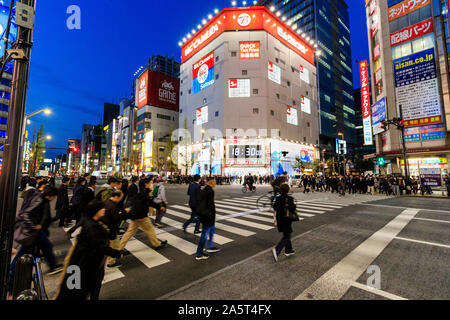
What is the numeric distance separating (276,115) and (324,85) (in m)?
32.5

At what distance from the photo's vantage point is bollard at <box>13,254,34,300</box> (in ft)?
8.54

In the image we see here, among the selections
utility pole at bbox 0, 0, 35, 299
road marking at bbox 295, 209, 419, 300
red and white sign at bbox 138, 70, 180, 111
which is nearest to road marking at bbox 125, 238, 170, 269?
utility pole at bbox 0, 0, 35, 299

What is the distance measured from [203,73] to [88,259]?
176ft

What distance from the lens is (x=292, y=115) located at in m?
50.6

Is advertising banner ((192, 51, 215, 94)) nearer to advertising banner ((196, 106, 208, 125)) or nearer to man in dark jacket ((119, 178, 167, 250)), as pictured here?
advertising banner ((196, 106, 208, 125))

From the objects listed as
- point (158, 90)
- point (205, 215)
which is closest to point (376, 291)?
point (205, 215)

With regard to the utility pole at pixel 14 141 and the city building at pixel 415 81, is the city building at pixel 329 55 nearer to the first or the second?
the city building at pixel 415 81

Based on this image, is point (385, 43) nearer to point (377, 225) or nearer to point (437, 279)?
point (377, 225)

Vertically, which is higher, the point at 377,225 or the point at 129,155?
the point at 129,155

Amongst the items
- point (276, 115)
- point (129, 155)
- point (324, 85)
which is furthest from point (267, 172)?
point (129, 155)

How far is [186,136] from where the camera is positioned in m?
53.3

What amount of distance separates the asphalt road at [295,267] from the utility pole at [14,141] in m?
1.14

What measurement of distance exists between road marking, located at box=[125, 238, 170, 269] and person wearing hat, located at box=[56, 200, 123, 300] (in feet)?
6.20

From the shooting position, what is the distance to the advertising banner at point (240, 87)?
44750mm
